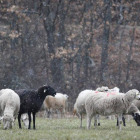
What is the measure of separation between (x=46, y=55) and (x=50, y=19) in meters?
3.16

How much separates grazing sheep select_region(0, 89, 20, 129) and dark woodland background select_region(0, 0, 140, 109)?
13.3m

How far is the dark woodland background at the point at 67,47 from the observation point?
29.4 metres

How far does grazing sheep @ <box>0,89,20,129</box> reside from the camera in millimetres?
13043

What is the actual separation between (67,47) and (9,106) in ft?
62.1

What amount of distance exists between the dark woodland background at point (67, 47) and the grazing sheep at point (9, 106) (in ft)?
43.6

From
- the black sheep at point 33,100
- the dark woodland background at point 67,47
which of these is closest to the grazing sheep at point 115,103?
the black sheep at point 33,100

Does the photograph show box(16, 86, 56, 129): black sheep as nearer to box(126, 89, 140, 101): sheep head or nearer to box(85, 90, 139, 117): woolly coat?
box(85, 90, 139, 117): woolly coat

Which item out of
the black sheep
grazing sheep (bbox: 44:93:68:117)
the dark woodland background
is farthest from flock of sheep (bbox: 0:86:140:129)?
the dark woodland background

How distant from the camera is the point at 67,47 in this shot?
3222 centimetres

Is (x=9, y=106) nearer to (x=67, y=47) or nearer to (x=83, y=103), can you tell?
(x=83, y=103)

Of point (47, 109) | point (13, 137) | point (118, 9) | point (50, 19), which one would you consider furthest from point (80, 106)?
point (118, 9)

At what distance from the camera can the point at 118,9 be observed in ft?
122

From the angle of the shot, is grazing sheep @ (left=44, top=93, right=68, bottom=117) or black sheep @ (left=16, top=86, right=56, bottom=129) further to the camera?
grazing sheep @ (left=44, top=93, right=68, bottom=117)

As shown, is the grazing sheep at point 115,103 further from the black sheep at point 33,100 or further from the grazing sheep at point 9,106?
the grazing sheep at point 9,106
